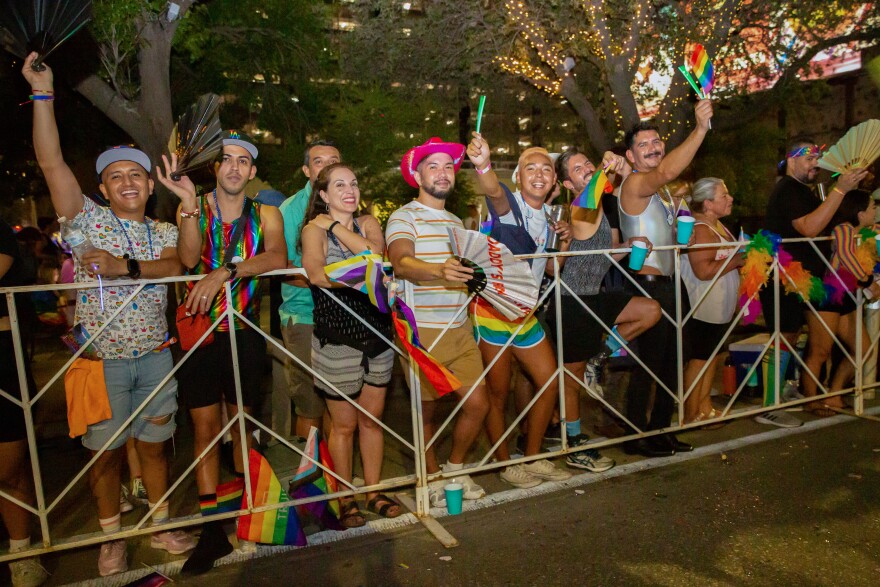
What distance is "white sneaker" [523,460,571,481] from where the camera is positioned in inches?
170

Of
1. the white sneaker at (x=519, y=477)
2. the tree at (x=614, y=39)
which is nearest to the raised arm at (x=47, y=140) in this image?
the white sneaker at (x=519, y=477)

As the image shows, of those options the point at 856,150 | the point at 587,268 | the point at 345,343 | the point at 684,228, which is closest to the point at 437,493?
the point at 345,343

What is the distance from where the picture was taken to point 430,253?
3.79 meters

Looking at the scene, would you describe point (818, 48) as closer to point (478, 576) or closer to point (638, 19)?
point (638, 19)

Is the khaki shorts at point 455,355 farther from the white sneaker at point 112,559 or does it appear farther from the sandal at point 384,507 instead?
the white sneaker at point 112,559

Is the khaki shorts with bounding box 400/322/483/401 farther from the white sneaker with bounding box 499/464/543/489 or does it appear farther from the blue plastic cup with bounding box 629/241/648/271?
the blue plastic cup with bounding box 629/241/648/271

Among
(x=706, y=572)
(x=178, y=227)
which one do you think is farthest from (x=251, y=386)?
(x=706, y=572)

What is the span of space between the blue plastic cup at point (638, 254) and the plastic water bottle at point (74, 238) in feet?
10.4

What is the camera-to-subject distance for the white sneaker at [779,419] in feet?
16.8

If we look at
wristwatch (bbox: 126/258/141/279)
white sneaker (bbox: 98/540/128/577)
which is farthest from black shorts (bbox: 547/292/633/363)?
white sneaker (bbox: 98/540/128/577)

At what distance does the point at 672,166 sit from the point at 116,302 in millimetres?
3345

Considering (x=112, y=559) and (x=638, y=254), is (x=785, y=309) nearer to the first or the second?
(x=638, y=254)

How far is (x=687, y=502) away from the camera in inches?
154

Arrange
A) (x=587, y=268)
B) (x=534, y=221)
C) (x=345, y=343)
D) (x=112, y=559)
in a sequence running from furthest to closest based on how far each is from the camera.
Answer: (x=587, y=268), (x=534, y=221), (x=345, y=343), (x=112, y=559)
